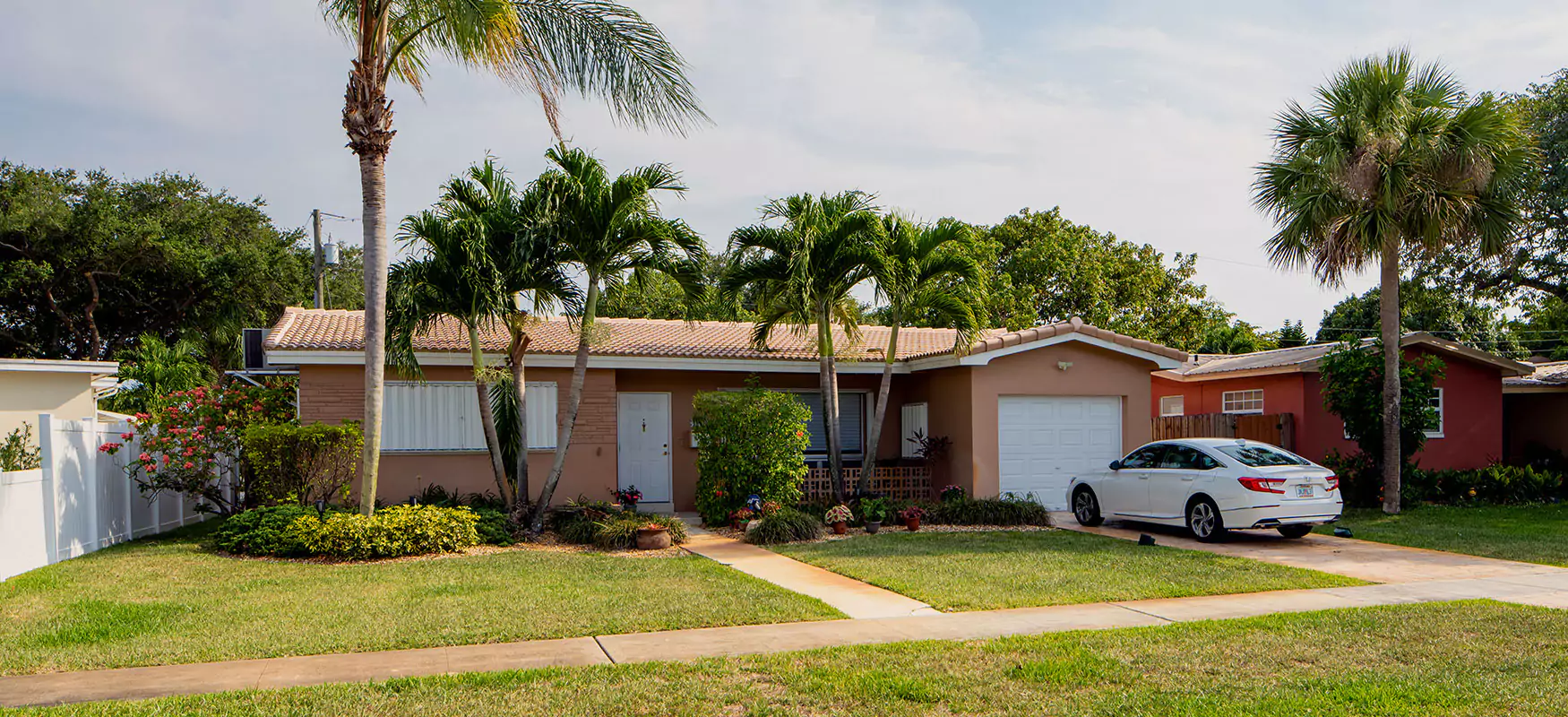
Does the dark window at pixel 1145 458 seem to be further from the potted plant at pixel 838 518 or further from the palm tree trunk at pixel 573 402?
the palm tree trunk at pixel 573 402

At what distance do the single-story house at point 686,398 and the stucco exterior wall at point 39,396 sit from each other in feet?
13.8

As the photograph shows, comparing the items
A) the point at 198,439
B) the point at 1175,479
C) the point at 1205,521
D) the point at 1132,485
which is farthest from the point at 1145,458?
the point at 198,439

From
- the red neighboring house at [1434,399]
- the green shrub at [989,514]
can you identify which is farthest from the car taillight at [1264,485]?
the red neighboring house at [1434,399]

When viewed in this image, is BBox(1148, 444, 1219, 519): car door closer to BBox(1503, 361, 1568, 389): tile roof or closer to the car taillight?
the car taillight

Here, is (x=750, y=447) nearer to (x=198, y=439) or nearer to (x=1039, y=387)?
(x=1039, y=387)

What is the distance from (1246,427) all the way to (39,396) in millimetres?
22284

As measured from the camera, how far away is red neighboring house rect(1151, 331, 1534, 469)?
20.0 m

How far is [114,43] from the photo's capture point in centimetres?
1212

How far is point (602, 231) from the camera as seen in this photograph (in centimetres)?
1320

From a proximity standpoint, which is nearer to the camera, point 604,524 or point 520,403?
point 604,524

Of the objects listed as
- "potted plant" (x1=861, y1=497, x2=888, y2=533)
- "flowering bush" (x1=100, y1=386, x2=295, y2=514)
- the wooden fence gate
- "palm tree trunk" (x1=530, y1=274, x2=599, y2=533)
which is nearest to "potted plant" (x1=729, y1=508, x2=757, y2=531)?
"potted plant" (x1=861, y1=497, x2=888, y2=533)

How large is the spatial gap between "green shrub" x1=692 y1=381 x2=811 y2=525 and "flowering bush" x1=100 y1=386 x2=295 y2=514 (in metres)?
6.13

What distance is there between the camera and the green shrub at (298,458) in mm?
12789

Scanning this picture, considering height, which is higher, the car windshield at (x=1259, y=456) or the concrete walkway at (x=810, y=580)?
the car windshield at (x=1259, y=456)
